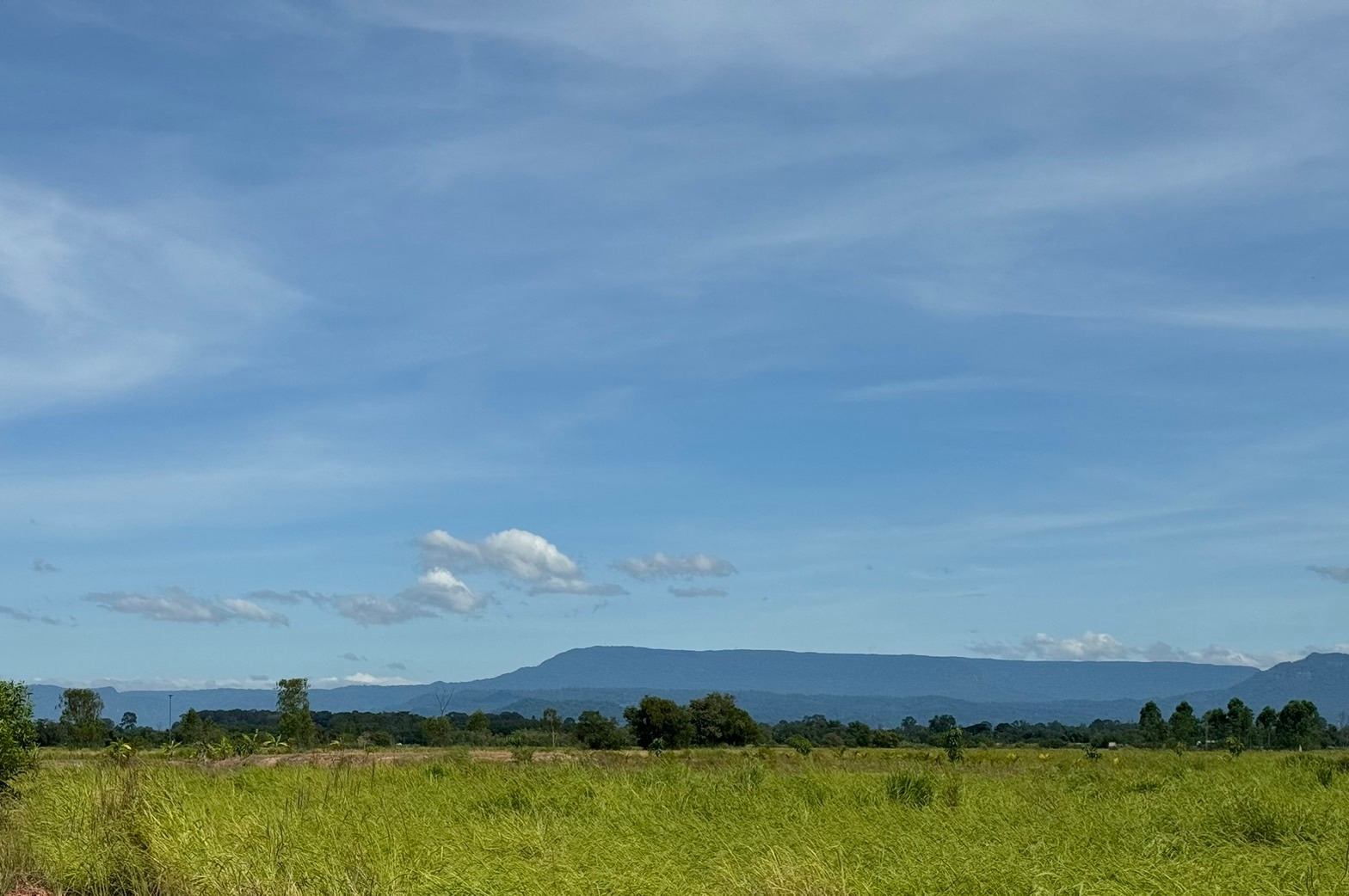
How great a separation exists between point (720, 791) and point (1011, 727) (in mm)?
118723

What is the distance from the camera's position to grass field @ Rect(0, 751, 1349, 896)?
11.3 m

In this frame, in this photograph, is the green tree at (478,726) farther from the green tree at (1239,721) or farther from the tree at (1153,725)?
the green tree at (1239,721)

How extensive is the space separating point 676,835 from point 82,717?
66628mm

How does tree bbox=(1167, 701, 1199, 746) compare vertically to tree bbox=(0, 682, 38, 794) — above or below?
below

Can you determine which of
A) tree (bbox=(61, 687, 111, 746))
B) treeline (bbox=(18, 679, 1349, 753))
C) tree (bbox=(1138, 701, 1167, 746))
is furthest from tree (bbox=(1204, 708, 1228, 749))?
tree (bbox=(61, 687, 111, 746))

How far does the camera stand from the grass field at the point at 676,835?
1127 cm

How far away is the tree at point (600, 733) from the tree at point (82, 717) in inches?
1067

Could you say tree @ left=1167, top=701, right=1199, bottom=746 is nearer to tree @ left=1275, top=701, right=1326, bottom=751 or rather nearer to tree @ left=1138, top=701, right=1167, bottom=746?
tree @ left=1138, top=701, right=1167, bottom=746

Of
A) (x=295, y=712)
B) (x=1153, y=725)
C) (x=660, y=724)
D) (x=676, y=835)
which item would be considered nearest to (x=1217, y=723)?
(x=1153, y=725)

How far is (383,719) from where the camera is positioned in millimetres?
108375

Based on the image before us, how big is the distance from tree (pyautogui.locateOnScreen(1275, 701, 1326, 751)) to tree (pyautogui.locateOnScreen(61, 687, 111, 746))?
74.1 metres

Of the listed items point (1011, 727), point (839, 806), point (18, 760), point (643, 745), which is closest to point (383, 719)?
point (643, 745)

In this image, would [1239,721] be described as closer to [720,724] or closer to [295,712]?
[720,724]

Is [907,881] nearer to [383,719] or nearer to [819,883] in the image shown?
[819,883]
